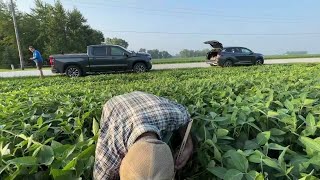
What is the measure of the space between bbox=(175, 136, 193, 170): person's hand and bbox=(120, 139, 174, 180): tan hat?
30 cm

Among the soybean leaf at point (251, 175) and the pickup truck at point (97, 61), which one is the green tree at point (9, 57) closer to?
the pickup truck at point (97, 61)

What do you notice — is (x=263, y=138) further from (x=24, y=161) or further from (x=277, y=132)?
(x=24, y=161)

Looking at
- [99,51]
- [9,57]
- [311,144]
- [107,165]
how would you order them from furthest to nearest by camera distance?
1. [9,57]
2. [99,51]
3. [311,144]
4. [107,165]

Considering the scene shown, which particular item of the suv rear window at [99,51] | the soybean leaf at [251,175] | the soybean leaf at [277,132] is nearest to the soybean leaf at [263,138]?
the soybean leaf at [277,132]

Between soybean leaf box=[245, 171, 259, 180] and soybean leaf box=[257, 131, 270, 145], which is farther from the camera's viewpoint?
soybean leaf box=[257, 131, 270, 145]

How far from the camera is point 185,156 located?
59.3 inches

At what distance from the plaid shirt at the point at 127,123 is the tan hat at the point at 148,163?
138mm

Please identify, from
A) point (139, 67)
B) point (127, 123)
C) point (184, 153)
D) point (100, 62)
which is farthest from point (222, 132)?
point (139, 67)

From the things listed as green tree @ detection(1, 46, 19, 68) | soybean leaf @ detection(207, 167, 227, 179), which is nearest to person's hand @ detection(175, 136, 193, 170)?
soybean leaf @ detection(207, 167, 227, 179)

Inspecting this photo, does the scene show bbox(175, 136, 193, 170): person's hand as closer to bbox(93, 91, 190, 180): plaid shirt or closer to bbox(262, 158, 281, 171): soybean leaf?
bbox(93, 91, 190, 180): plaid shirt

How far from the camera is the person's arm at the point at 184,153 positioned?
147 cm

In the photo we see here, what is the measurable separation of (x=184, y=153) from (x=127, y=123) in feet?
0.90

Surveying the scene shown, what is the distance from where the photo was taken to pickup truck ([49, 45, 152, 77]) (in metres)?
20.6

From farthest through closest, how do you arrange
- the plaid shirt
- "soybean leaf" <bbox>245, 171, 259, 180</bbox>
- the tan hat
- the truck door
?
the truck door
the plaid shirt
"soybean leaf" <bbox>245, 171, 259, 180</bbox>
the tan hat
